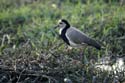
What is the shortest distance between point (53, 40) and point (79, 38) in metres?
0.54

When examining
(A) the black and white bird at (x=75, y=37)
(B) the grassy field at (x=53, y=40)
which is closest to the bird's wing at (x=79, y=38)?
(A) the black and white bird at (x=75, y=37)

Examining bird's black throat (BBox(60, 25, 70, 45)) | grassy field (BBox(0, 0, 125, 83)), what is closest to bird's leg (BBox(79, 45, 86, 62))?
grassy field (BBox(0, 0, 125, 83))

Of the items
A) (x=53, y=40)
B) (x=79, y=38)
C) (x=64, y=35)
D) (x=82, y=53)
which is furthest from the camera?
(x=53, y=40)

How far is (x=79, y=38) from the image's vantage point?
7.97 m

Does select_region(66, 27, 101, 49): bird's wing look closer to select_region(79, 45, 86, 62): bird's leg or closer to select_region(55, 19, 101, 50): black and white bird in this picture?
select_region(55, 19, 101, 50): black and white bird

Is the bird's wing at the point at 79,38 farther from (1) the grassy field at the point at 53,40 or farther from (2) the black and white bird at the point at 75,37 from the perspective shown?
(1) the grassy field at the point at 53,40

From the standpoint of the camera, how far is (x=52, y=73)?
21.1 feet

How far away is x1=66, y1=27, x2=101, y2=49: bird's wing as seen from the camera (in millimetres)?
7777

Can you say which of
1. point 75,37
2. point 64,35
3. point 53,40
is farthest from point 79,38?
point 53,40

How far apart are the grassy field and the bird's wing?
104 mm

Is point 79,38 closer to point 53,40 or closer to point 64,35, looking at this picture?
point 64,35

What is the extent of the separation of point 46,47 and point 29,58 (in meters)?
0.84

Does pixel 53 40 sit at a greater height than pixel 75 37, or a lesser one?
lesser

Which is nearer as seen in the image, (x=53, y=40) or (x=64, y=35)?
(x=64, y=35)
